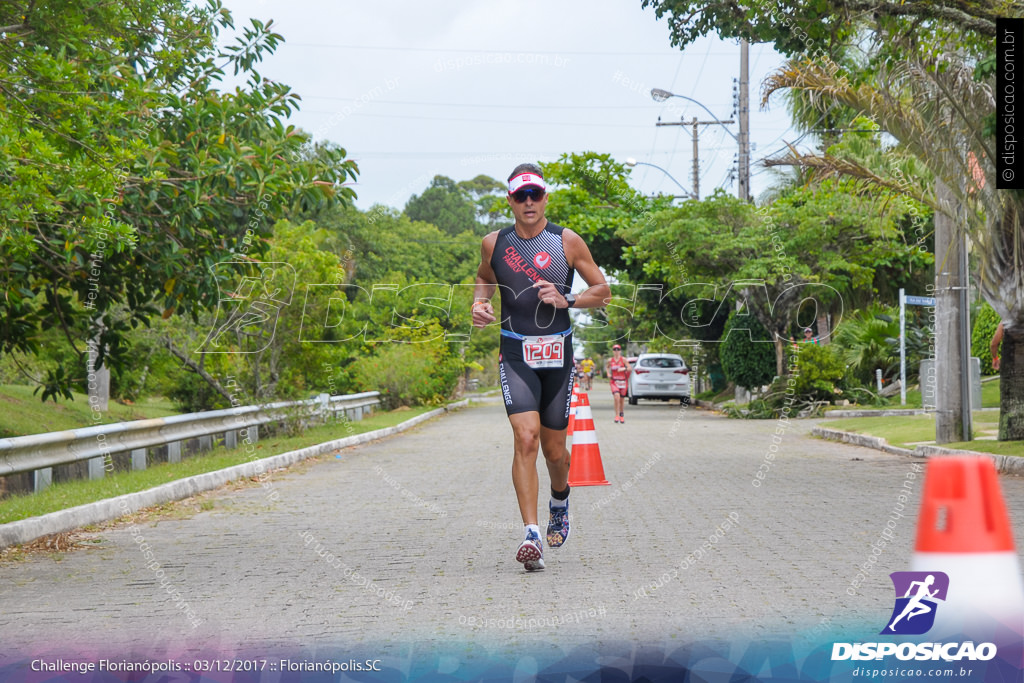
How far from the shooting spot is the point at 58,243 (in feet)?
33.9

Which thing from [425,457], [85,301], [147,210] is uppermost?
[147,210]

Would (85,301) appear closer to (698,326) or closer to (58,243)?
(58,243)

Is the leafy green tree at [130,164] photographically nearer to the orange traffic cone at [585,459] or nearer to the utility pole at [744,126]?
the orange traffic cone at [585,459]

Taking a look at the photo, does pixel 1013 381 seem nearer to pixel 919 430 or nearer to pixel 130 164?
pixel 919 430

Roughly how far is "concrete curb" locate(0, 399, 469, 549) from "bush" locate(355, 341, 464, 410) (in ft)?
39.9

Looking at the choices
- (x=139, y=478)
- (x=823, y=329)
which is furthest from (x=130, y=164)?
(x=823, y=329)

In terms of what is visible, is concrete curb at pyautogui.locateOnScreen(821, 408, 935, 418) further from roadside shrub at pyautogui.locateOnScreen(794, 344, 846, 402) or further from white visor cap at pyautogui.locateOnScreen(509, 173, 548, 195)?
white visor cap at pyautogui.locateOnScreen(509, 173, 548, 195)

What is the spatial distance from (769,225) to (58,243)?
19009 millimetres

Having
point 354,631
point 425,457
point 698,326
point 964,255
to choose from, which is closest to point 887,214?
point 964,255

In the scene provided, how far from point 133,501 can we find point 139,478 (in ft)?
5.56

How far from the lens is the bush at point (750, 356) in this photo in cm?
2714

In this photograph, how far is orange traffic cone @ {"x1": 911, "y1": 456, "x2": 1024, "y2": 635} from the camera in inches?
108

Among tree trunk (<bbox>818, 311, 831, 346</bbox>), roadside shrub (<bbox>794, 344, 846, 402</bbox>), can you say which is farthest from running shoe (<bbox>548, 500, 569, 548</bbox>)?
tree trunk (<bbox>818, 311, 831, 346</bbox>)

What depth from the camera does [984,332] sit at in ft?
87.2
